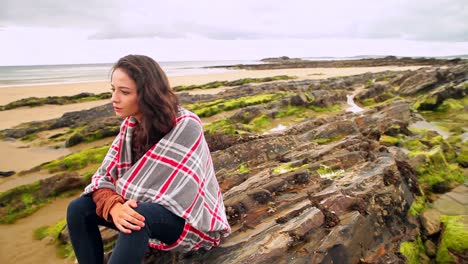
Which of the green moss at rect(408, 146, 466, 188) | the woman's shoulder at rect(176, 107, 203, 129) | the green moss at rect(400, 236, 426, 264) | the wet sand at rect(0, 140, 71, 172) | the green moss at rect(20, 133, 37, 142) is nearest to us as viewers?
the woman's shoulder at rect(176, 107, 203, 129)

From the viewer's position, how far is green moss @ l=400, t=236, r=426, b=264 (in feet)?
15.5

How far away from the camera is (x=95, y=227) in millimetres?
3375

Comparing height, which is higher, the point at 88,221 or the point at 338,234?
the point at 88,221

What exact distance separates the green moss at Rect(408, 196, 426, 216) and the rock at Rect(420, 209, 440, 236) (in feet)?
0.29

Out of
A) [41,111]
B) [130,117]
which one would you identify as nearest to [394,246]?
[130,117]

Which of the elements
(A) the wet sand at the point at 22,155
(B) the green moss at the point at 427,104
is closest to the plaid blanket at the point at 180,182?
(A) the wet sand at the point at 22,155

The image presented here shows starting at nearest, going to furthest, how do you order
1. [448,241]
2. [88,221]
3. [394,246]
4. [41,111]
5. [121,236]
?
[121,236] → [88,221] → [394,246] → [448,241] → [41,111]

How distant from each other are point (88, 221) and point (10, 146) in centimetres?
1361

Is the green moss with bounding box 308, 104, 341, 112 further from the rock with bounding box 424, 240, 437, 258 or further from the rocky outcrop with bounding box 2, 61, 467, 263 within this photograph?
the rock with bounding box 424, 240, 437, 258

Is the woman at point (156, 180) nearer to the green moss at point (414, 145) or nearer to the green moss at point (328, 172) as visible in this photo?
the green moss at point (328, 172)

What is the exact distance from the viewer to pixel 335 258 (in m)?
4.00

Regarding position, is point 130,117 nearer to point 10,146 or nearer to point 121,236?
point 121,236

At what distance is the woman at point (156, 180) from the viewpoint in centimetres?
325

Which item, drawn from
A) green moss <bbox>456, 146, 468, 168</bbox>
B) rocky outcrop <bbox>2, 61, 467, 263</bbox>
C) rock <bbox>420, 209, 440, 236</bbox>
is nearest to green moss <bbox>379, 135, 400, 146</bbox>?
green moss <bbox>456, 146, 468, 168</bbox>
